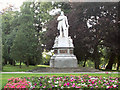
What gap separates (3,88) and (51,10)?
2460 centimetres

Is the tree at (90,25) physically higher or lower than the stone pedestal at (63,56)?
higher

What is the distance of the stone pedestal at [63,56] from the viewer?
1755cm

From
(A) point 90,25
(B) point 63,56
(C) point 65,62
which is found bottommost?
(C) point 65,62

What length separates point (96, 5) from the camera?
24.0 m

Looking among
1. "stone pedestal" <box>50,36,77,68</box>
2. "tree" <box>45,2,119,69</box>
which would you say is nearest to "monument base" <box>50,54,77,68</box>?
"stone pedestal" <box>50,36,77,68</box>

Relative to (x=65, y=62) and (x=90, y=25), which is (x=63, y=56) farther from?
(x=90, y=25)

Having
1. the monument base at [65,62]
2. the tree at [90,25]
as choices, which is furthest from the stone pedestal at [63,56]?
the tree at [90,25]

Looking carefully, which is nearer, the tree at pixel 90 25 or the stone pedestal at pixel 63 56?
the stone pedestal at pixel 63 56

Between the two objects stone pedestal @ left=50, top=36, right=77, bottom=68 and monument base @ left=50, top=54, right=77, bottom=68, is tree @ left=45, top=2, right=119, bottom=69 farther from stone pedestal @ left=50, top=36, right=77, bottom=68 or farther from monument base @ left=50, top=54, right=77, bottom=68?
monument base @ left=50, top=54, right=77, bottom=68

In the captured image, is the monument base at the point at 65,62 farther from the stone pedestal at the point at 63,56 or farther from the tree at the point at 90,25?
the tree at the point at 90,25

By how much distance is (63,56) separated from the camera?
1783 centimetres

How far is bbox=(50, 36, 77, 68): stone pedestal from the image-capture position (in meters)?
17.5

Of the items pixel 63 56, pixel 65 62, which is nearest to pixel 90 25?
pixel 63 56

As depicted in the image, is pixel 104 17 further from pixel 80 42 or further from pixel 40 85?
pixel 40 85
